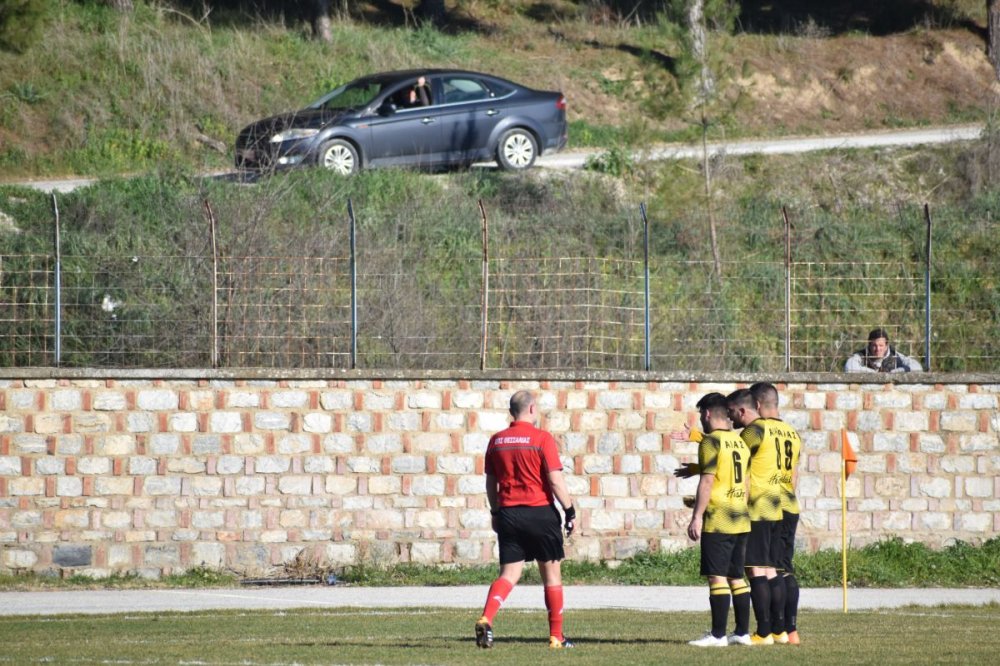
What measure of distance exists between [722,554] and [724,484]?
0.50 metres

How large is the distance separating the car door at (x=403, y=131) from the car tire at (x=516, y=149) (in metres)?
1.17

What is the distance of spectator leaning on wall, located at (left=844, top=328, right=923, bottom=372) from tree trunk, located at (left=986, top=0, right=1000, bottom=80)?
26.3 meters

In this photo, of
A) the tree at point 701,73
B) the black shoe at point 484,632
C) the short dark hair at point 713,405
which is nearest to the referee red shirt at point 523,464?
the black shoe at point 484,632

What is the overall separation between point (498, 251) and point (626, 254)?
2.73 metres

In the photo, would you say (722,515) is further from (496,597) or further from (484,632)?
(484,632)

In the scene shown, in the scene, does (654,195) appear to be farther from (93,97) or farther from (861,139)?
(93,97)

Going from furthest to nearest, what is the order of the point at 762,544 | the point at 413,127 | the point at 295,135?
the point at 413,127 → the point at 295,135 → the point at 762,544

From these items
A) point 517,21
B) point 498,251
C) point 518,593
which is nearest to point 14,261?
point 498,251

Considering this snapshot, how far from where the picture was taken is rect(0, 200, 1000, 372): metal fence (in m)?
17.1

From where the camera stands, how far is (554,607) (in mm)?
10312

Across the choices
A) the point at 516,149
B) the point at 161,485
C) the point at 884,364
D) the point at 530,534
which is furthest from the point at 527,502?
the point at 516,149

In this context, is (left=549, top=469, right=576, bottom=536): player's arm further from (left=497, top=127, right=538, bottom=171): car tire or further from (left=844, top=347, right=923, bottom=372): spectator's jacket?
(left=497, top=127, right=538, bottom=171): car tire

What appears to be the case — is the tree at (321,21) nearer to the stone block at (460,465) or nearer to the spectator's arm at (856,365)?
the stone block at (460,465)

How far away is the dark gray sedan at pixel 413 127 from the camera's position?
24.1m
